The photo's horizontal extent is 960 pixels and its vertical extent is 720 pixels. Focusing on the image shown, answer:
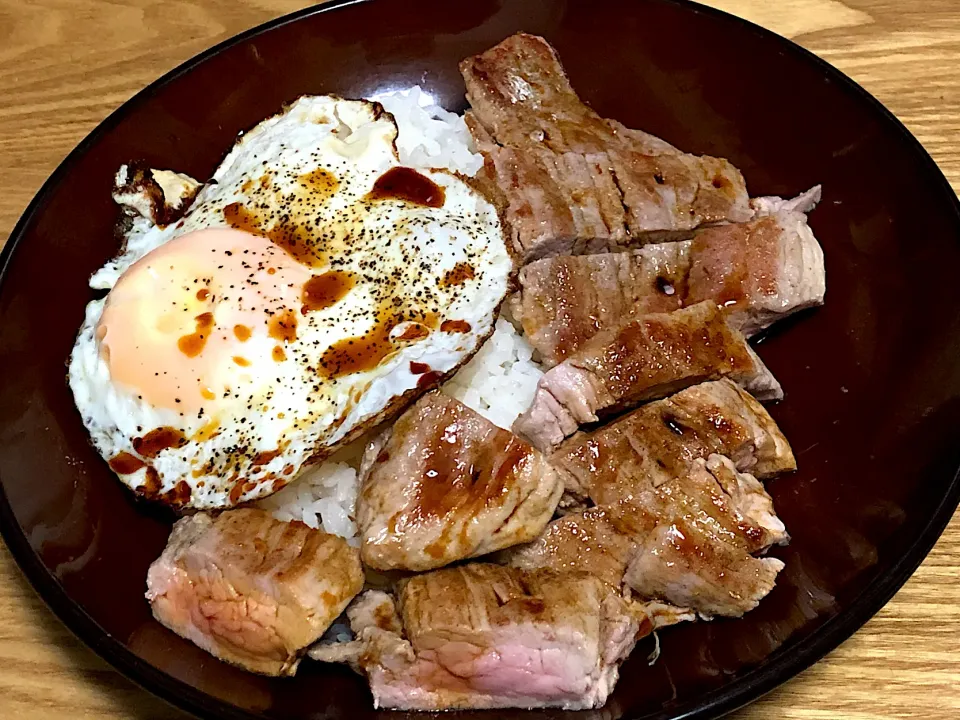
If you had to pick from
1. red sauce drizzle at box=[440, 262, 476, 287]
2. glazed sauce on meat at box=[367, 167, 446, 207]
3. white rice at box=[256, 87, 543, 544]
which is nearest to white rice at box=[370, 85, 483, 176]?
white rice at box=[256, 87, 543, 544]

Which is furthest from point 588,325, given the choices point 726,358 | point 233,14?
point 233,14

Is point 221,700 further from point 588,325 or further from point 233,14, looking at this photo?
point 233,14

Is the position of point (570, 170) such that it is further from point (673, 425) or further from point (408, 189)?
point (673, 425)

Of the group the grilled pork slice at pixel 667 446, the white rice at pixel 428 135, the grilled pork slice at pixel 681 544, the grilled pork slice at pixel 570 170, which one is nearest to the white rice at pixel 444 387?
the white rice at pixel 428 135

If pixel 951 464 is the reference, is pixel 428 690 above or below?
below

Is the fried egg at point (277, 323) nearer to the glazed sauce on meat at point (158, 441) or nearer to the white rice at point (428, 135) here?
the glazed sauce on meat at point (158, 441)

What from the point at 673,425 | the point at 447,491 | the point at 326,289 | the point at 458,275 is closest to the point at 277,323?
the point at 326,289

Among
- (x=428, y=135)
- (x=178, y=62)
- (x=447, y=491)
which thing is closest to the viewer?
(x=447, y=491)
